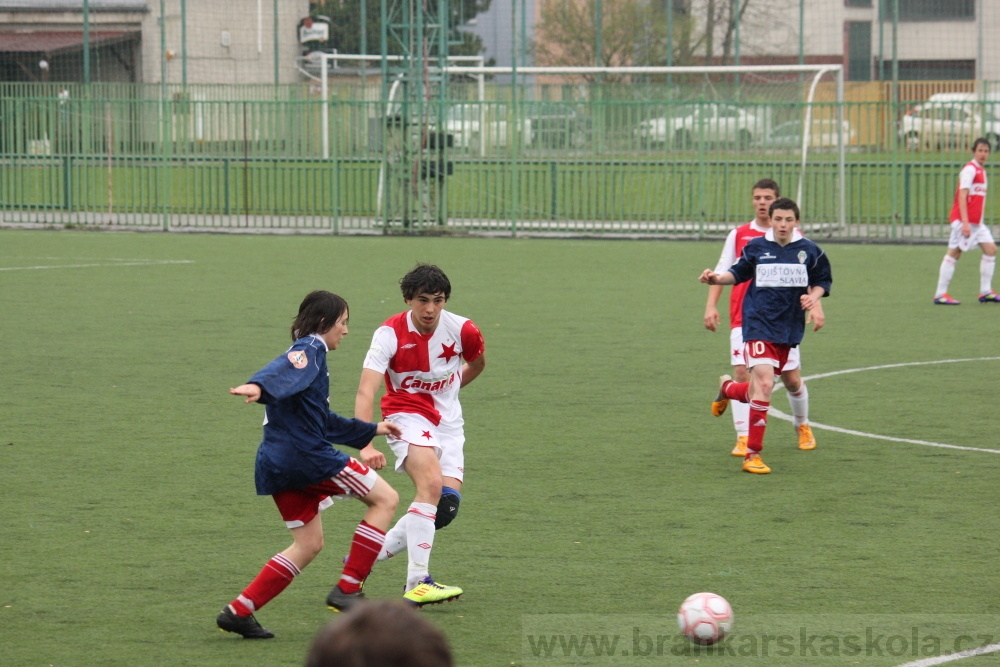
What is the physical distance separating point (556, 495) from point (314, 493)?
2.49 metres

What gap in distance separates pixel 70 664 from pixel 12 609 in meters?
0.73

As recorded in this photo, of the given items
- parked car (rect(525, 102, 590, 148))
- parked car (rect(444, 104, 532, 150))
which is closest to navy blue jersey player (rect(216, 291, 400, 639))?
parked car (rect(525, 102, 590, 148))

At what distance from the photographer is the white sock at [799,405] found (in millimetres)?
8805

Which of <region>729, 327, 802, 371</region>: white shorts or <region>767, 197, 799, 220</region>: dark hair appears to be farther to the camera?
<region>729, 327, 802, 371</region>: white shorts

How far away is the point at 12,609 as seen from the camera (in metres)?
5.57

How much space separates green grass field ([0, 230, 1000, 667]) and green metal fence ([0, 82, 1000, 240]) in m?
10.1

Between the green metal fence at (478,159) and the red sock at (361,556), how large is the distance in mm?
20159

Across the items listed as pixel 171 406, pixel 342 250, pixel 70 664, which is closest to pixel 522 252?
pixel 342 250

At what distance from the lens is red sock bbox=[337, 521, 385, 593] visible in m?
5.49

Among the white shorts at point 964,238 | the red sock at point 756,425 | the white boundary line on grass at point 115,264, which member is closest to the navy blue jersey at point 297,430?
the red sock at point 756,425

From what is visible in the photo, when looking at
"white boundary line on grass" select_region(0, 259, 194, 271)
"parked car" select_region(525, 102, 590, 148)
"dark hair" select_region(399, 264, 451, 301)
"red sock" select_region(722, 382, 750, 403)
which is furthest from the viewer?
"parked car" select_region(525, 102, 590, 148)

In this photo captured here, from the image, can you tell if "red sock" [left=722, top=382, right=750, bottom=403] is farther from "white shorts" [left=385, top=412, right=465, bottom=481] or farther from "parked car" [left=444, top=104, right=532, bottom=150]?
"parked car" [left=444, top=104, right=532, bottom=150]

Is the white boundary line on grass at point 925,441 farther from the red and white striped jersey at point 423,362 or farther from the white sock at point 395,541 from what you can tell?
the red and white striped jersey at point 423,362

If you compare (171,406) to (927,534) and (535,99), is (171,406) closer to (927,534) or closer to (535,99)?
(927,534)
